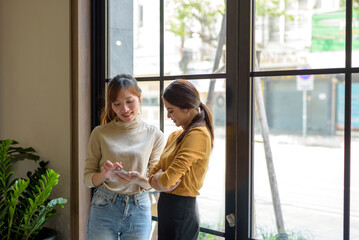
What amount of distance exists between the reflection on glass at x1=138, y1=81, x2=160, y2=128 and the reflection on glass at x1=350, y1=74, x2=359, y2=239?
108 centimetres

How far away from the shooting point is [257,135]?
2064 mm

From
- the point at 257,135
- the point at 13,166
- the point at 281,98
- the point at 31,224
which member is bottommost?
Result: the point at 31,224

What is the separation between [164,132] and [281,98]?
0.74 metres

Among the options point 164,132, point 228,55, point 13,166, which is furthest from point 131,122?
point 13,166

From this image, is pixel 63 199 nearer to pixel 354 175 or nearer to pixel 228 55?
pixel 228 55

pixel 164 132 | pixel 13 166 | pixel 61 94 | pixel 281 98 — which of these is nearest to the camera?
pixel 281 98

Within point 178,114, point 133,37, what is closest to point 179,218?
point 178,114

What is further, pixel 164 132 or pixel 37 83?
pixel 37 83

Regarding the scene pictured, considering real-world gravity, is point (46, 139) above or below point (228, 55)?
Result: below

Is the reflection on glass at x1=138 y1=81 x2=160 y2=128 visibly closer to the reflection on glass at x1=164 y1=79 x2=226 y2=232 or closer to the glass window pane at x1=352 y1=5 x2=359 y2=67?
the reflection on glass at x1=164 y1=79 x2=226 y2=232

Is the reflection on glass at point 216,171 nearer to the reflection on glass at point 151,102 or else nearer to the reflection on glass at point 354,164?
the reflection on glass at point 151,102

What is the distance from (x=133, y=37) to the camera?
103 inches

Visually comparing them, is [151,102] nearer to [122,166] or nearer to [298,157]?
[122,166]

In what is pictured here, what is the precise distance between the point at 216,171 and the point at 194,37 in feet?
2.28
